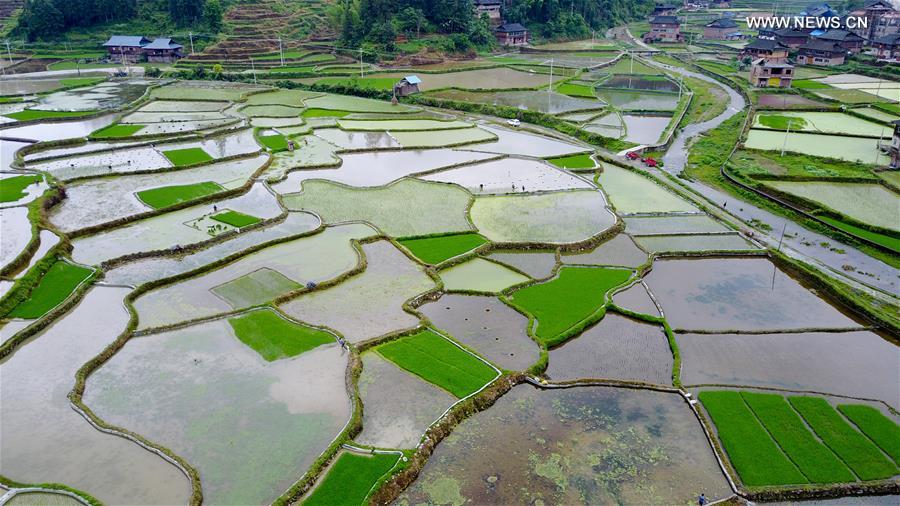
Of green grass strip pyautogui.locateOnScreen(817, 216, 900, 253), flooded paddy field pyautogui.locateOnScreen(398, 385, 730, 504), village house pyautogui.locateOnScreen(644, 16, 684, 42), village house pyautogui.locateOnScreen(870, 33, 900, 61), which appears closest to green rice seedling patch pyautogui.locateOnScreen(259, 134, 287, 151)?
flooded paddy field pyautogui.locateOnScreen(398, 385, 730, 504)

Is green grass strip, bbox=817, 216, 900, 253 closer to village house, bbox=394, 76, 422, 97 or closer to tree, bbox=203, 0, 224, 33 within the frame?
village house, bbox=394, 76, 422, 97

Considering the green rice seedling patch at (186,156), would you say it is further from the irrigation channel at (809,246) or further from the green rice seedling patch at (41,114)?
the irrigation channel at (809,246)

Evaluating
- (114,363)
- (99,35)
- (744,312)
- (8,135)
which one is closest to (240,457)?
(114,363)

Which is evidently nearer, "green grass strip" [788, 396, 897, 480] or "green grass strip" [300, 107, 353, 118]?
"green grass strip" [788, 396, 897, 480]

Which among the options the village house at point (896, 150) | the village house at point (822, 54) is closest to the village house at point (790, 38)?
the village house at point (822, 54)

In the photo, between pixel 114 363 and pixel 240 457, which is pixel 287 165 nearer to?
pixel 114 363

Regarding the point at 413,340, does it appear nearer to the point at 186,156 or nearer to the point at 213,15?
the point at 186,156
